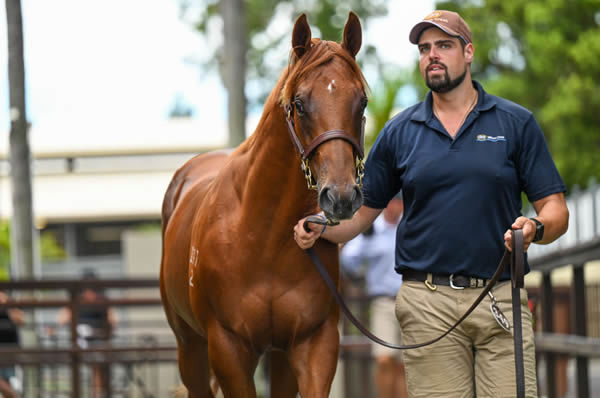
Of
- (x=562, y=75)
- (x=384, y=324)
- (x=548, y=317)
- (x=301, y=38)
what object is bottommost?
(x=384, y=324)

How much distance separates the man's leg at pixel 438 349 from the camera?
3.85 m

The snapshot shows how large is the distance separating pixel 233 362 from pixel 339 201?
3.75ft

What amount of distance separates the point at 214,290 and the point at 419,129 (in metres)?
→ 1.20

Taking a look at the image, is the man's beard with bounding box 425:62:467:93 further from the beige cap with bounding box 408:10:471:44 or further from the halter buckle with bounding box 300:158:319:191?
the halter buckle with bounding box 300:158:319:191

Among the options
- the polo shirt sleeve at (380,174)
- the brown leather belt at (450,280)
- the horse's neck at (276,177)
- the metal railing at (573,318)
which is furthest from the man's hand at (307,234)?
the metal railing at (573,318)

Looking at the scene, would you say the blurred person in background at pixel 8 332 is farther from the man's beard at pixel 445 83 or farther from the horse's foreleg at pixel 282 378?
the man's beard at pixel 445 83

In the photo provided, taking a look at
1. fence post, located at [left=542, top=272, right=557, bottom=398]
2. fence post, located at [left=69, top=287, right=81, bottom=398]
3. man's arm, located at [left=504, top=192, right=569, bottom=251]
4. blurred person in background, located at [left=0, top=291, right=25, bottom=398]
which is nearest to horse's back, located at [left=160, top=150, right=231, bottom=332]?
man's arm, located at [left=504, top=192, right=569, bottom=251]

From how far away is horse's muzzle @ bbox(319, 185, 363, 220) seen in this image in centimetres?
333

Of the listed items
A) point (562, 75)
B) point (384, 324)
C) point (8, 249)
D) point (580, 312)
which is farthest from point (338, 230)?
point (8, 249)

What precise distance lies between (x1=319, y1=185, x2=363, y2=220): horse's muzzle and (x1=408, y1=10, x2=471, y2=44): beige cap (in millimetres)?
940

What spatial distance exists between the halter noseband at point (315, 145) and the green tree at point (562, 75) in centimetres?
1615

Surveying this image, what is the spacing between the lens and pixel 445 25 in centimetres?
385

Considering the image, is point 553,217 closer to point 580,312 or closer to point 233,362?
point 233,362

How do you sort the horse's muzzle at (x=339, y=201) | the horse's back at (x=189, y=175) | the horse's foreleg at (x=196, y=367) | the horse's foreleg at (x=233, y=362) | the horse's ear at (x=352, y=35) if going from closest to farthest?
the horse's muzzle at (x=339, y=201)
the horse's ear at (x=352, y=35)
the horse's foreleg at (x=233, y=362)
the horse's foreleg at (x=196, y=367)
the horse's back at (x=189, y=175)
